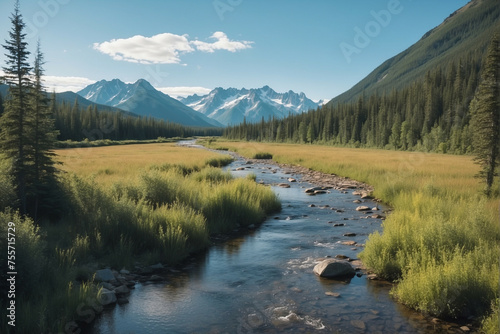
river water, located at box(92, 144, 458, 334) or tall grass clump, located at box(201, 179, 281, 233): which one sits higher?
tall grass clump, located at box(201, 179, 281, 233)

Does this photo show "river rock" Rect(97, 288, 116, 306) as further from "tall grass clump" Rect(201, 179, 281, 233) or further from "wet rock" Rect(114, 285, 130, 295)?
"tall grass clump" Rect(201, 179, 281, 233)

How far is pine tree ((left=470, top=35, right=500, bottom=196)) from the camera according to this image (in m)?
15.7

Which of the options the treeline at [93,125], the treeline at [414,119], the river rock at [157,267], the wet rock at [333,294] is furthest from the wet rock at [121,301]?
the treeline at [414,119]

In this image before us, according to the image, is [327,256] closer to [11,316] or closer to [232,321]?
[232,321]

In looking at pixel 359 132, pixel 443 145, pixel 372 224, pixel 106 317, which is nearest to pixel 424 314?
A: pixel 106 317

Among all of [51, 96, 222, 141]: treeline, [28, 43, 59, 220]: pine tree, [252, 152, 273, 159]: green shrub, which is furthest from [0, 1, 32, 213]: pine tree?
[51, 96, 222, 141]: treeline

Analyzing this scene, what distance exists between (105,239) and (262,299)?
533cm

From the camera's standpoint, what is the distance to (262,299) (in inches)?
293

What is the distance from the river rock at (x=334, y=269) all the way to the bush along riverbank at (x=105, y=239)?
421cm

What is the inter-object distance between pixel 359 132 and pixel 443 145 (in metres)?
38.1

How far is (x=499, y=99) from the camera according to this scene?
626 inches

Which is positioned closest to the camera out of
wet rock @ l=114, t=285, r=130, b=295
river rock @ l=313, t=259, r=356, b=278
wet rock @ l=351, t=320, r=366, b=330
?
wet rock @ l=351, t=320, r=366, b=330

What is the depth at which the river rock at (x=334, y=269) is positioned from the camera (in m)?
8.80

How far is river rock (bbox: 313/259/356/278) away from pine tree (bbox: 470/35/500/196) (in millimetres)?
11810
